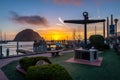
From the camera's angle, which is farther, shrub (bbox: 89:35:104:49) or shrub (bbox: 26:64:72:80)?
shrub (bbox: 89:35:104:49)

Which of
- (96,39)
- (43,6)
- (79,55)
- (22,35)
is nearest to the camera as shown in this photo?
(79,55)

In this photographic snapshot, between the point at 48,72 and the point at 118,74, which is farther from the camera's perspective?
the point at 118,74

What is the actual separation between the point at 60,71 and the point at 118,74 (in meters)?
4.04

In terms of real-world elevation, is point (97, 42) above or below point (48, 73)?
above

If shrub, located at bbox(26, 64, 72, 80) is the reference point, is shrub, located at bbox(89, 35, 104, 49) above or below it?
above

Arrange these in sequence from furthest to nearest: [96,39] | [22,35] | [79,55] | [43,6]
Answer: [22,35], [96,39], [43,6], [79,55]

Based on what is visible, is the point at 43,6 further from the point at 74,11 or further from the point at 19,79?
the point at 19,79

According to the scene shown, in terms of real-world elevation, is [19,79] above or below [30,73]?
below

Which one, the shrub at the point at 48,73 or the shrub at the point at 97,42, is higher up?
the shrub at the point at 97,42

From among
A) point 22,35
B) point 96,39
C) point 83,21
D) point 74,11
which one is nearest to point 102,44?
point 96,39

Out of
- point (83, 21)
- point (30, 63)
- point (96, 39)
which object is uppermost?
point (83, 21)

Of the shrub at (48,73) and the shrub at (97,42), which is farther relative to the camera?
the shrub at (97,42)

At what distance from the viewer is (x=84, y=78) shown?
7309 millimetres

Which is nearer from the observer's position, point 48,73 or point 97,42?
point 48,73
